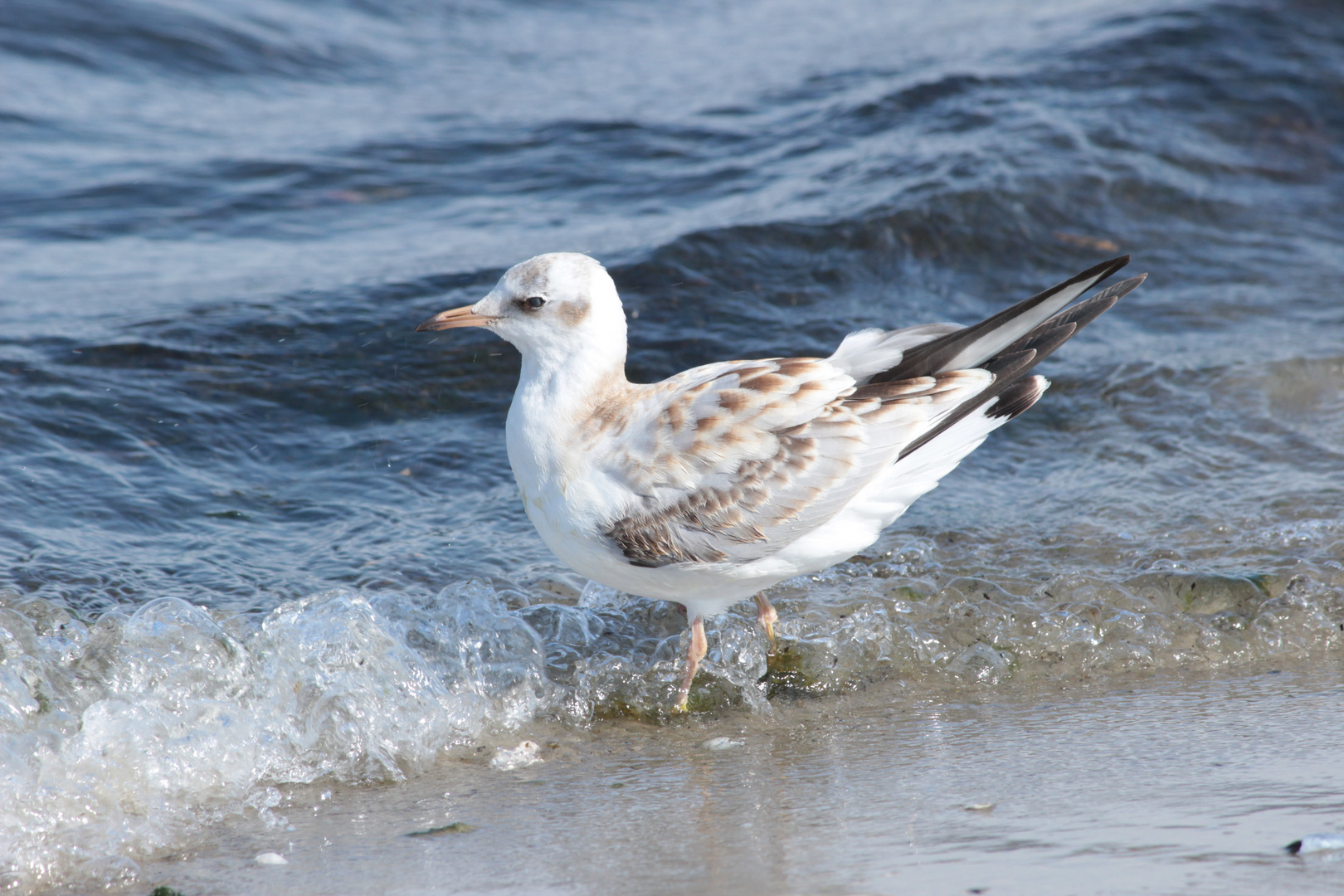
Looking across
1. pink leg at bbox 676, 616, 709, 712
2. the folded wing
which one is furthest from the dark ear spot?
pink leg at bbox 676, 616, 709, 712

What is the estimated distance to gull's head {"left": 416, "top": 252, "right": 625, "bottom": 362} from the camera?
4297 mm

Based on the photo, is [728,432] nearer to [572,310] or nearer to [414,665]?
[572,310]

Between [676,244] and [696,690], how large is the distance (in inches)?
176

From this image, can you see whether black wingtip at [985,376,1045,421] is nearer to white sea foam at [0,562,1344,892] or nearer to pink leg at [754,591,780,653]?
white sea foam at [0,562,1344,892]

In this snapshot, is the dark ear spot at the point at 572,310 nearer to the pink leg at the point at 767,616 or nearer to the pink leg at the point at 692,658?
the pink leg at the point at 692,658

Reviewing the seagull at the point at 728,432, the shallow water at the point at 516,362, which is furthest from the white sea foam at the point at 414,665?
the seagull at the point at 728,432

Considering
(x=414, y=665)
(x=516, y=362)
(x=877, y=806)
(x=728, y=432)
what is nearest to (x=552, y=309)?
(x=728, y=432)

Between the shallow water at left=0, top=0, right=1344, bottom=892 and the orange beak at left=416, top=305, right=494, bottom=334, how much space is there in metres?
1.07

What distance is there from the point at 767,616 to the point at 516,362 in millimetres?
3192

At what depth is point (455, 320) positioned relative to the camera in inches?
169

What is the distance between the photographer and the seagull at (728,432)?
4.15 m

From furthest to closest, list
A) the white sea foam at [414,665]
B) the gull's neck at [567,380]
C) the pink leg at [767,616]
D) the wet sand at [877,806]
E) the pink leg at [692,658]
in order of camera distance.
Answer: the pink leg at [767,616] → the pink leg at [692,658] → the gull's neck at [567,380] → the white sea foam at [414,665] → the wet sand at [877,806]

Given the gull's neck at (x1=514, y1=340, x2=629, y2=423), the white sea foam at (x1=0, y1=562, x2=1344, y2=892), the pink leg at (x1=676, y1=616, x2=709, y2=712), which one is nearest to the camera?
the white sea foam at (x1=0, y1=562, x2=1344, y2=892)

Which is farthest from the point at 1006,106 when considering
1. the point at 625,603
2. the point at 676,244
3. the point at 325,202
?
the point at 625,603
